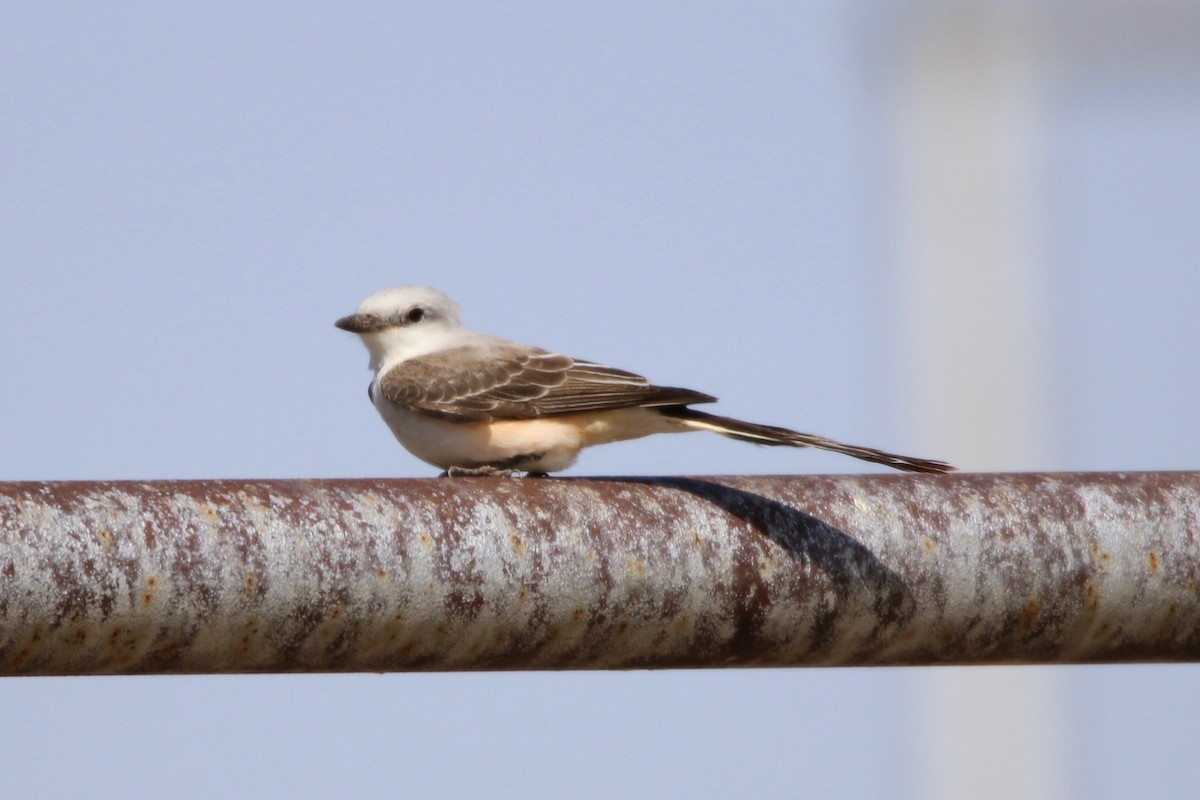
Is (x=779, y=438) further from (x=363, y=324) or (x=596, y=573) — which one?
(x=363, y=324)

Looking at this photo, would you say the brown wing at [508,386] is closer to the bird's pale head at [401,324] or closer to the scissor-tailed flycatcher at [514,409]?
the scissor-tailed flycatcher at [514,409]

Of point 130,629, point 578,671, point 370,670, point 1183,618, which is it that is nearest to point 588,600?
point 578,671

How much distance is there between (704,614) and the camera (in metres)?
3.00

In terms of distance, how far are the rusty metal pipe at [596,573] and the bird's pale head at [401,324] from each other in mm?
3923

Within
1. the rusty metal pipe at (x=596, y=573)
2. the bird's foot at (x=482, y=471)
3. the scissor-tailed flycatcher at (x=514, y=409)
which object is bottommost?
the rusty metal pipe at (x=596, y=573)

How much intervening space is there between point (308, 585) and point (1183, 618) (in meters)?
1.81

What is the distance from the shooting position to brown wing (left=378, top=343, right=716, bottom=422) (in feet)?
19.4

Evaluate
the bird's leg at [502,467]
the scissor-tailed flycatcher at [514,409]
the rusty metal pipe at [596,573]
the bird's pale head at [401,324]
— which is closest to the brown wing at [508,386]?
the scissor-tailed flycatcher at [514,409]

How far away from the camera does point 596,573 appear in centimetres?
→ 291

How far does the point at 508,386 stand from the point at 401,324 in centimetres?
111

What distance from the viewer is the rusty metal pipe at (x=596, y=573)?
253cm

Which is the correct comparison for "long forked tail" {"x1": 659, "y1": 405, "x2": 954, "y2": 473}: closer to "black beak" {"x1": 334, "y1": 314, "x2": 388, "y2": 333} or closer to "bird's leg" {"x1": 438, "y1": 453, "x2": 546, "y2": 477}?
"bird's leg" {"x1": 438, "y1": 453, "x2": 546, "y2": 477}

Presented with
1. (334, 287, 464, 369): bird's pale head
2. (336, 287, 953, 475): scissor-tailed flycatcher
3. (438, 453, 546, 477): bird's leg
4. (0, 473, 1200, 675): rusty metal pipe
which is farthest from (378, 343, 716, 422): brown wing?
(0, 473, 1200, 675): rusty metal pipe

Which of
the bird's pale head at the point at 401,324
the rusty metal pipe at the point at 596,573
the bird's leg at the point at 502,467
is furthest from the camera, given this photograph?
the bird's pale head at the point at 401,324
